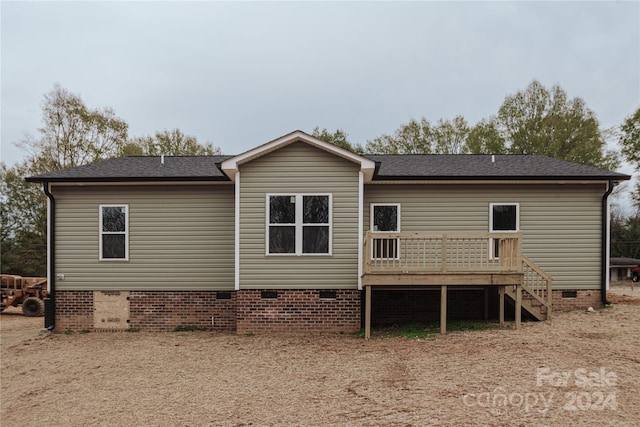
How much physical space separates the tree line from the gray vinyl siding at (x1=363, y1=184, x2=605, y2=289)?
18478 millimetres

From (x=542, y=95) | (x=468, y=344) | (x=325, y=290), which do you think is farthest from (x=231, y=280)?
(x=542, y=95)

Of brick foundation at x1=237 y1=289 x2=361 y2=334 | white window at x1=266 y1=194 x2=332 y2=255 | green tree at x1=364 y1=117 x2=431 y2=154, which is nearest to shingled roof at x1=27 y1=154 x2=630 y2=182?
white window at x1=266 y1=194 x2=332 y2=255

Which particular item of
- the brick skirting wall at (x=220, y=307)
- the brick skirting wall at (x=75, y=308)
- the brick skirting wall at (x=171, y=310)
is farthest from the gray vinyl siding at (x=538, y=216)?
the brick skirting wall at (x=75, y=308)

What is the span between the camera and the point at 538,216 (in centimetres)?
1043

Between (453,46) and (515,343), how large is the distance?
2315 cm

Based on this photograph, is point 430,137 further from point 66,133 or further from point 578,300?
point 66,133

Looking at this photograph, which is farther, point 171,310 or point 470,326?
point 171,310

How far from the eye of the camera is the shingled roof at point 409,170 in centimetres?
1013

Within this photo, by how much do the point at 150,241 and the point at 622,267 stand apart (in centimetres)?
3244

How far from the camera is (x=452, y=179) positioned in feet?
33.4

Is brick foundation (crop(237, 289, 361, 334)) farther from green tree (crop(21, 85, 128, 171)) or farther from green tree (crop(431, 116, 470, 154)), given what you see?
green tree (crop(431, 116, 470, 154))

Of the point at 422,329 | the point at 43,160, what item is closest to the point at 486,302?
the point at 422,329

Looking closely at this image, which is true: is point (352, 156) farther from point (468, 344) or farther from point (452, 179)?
point (468, 344)

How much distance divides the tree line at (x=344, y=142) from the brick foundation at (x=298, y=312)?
20087 millimetres
